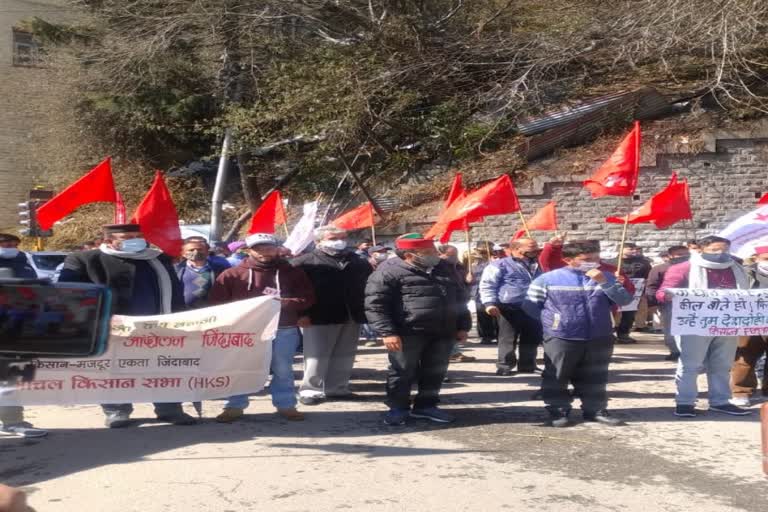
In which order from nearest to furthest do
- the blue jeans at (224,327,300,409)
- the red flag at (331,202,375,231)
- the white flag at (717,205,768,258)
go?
the blue jeans at (224,327,300,409) → the white flag at (717,205,768,258) → the red flag at (331,202,375,231)

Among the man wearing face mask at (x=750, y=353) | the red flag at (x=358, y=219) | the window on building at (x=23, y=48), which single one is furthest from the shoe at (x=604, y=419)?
the window on building at (x=23, y=48)

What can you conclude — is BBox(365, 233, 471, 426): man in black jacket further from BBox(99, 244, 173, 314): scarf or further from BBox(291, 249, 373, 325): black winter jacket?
BBox(99, 244, 173, 314): scarf

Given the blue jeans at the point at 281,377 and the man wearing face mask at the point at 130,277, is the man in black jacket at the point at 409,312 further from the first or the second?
the man wearing face mask at the point at 130,277

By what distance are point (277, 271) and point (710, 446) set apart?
3.73 meters

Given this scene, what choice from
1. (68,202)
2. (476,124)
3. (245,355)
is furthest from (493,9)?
(245,355)

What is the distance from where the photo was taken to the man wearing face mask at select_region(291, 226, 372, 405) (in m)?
8.45

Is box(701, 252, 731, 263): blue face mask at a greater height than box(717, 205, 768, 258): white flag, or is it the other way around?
box(717, 205, 768, 258): white flag

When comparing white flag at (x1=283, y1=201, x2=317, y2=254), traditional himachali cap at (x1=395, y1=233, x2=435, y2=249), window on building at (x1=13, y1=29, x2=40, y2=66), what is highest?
window on building at (x1=13, y1=29, x2=40, y2=66)

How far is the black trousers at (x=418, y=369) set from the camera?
7.53 metres

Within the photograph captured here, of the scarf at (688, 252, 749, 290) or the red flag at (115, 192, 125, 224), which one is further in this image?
the red flag at (115, 192, 125, 224)

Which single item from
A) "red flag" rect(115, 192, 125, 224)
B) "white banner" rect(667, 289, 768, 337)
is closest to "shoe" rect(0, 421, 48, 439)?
"red flag" rect(115, 192, 125, 224)

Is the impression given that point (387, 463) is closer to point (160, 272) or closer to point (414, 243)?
point (414, 243)

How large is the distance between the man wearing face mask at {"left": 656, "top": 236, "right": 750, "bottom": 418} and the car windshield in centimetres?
1434

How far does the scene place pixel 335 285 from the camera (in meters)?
8.51
